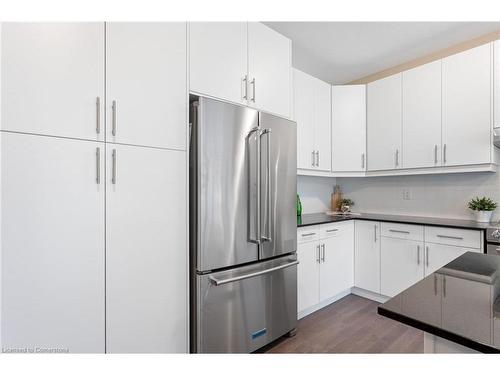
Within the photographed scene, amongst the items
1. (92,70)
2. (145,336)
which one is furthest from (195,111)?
(145,336)

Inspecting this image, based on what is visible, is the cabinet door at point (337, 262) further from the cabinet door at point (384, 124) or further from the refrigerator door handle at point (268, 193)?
the refrigerator door handle at point (268, 193)

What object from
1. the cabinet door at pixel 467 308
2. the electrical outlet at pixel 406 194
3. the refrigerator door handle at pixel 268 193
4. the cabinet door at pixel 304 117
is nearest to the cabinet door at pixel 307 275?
the refrigerator door handle at pixel 268 193

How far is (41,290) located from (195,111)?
1.16 meters

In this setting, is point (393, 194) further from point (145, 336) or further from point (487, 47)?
point (145, 336)

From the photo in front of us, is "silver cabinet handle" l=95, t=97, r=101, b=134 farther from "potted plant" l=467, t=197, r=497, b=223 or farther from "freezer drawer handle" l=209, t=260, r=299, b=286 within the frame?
"potted plant" l=467, t=197, r=497, b=223

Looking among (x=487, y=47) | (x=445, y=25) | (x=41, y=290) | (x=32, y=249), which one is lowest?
(x=41, y=290)

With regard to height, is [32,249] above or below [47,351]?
above

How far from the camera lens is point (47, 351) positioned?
121 centimetres

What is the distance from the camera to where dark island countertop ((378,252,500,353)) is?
600mm

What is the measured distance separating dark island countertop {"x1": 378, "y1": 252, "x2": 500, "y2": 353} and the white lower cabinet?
1519 millimetres

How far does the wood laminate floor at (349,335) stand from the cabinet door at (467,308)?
56.2 inches

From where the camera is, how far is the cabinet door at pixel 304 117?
2.79 m

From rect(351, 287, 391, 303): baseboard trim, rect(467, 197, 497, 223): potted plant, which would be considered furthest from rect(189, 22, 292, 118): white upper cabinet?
rect(351, 287, 391, 303): baseboard trim

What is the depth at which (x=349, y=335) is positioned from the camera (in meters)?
2.23
